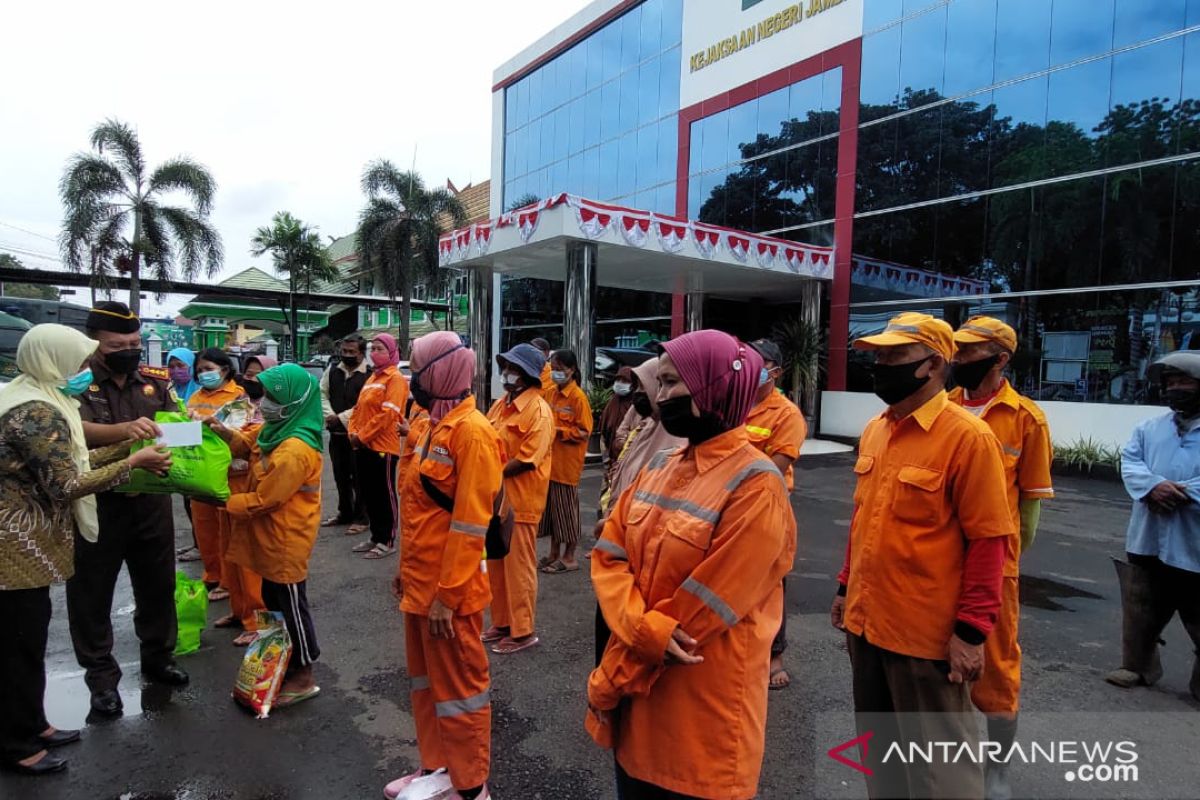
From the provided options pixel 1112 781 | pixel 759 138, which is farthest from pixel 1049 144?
pixel 1112 781

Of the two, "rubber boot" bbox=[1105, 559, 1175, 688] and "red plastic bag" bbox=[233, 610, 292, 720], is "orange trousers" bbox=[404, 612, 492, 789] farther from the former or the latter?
"rubber boot" bbox=[1105, 559, 1175, 688]

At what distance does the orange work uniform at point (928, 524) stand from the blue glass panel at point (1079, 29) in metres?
13.2

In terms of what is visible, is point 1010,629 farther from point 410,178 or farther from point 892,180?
point 410,178

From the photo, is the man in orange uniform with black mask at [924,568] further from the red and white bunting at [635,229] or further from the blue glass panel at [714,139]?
the blue glass panel at [714,139]

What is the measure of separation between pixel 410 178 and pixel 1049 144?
70.6 feet

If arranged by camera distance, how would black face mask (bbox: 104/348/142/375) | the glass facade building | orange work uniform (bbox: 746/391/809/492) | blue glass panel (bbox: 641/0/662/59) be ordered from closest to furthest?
black face mask (bbox: 104/348/142/375) < orange work uniform (bbox: 746/391/809/492) < the glass facade building < blue glass panel (bbox: 641/0/662/59)

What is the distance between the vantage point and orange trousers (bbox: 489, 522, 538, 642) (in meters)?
4.19

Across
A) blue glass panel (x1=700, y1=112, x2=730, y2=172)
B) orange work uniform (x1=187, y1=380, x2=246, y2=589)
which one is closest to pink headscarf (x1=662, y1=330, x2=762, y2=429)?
orange work uniform (x1=187, y1=380, x2=246, y2=589)

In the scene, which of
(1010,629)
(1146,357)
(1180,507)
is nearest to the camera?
(1010,629)

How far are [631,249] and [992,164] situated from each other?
7078mm

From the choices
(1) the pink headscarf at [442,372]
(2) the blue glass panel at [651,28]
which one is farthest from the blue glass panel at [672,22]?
(1) the pink headscarf at [442,372]

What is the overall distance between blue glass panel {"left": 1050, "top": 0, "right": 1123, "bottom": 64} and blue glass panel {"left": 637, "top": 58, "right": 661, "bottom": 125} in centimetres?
1032

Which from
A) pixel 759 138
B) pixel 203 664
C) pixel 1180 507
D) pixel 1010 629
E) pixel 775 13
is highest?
pixel 775 13

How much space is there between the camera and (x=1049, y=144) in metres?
12.0
